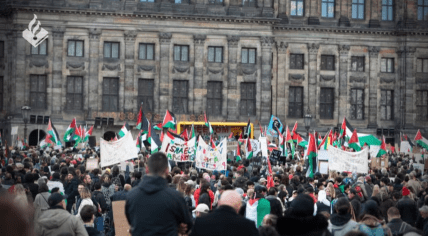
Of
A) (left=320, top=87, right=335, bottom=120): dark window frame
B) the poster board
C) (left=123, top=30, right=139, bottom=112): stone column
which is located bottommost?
the poster board

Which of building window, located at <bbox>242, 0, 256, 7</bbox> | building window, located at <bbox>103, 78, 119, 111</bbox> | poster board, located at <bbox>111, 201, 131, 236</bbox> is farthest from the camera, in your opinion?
building window, located at <bbox>242, 0, 256, 7</bbox>

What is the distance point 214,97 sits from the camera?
4697 centimetres

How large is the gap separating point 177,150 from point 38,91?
924 inches

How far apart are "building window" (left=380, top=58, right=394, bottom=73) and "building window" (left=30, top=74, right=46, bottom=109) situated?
2412 cm

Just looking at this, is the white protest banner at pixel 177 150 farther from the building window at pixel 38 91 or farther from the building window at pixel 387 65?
the building window at pixel 387 65

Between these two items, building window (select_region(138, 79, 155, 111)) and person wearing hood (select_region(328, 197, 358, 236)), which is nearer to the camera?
person wearing hood (select_region(328, 197, 358, 236))

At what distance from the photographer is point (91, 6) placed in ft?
149

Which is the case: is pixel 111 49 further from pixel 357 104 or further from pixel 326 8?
pixel 357 104

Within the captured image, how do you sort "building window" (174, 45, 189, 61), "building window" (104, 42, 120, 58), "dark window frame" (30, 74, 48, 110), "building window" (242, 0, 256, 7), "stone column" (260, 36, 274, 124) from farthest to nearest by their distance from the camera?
"building window" (242, 0, 256, 7), "stone column" (260, 36, 274, 124), "building window" (174, 45, 189, 61), "building window" (104, 42, 120, 58), "dark window frame" (30, 74, 48, 110)

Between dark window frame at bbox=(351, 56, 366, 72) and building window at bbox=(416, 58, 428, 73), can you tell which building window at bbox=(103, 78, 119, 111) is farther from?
building window at bbox=(416, 58, 428, 73)

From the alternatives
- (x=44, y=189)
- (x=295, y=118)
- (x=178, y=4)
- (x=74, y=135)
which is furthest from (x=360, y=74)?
(x=44, y=189)

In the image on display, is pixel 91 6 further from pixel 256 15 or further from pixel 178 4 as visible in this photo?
pixel 256 15

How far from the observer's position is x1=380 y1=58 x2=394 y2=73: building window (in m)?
50.7

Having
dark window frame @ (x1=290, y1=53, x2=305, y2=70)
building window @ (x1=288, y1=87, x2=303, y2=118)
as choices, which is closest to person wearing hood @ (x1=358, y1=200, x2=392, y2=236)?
building window @ (x1=288, y1=87, x2=303, y2=118)
